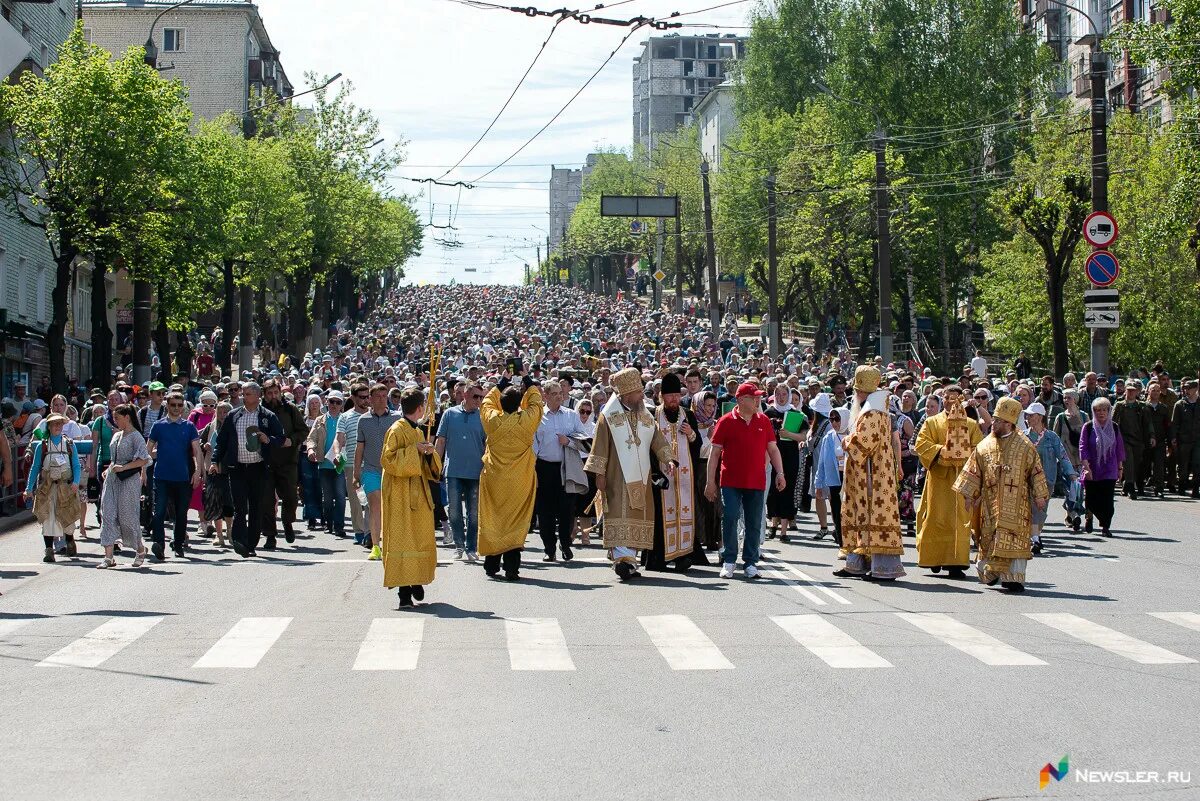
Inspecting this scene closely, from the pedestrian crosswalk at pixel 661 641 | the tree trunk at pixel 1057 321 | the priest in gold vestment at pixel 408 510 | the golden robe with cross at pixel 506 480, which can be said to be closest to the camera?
the pedestrian crosswalk at pixel 661 641

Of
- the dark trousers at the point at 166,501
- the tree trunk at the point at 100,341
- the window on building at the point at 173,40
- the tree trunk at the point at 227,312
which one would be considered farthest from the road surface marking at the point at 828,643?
the window on building at the point at 173,40

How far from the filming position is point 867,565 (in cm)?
1572

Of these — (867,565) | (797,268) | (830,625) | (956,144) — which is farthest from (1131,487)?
(797,268)

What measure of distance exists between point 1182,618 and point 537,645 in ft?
16.3

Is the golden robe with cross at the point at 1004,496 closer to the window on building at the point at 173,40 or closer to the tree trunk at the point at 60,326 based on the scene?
the tree trunk at the point at 60,326

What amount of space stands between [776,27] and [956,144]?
14.3m

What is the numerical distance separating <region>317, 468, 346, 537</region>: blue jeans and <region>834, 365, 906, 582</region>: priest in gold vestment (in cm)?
746

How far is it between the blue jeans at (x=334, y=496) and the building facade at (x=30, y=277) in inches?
775

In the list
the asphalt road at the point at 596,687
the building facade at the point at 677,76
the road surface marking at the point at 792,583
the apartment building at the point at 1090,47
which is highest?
the building facade at the point at 677,76

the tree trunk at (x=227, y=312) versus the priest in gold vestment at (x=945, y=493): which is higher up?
the tree trunk at (x=227, y=312)

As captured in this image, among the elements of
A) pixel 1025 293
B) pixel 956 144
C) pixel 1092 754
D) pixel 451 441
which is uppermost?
pixel 956 144

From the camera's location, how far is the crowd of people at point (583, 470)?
14883 millimetres

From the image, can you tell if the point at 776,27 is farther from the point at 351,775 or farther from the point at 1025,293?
the point at 351,775

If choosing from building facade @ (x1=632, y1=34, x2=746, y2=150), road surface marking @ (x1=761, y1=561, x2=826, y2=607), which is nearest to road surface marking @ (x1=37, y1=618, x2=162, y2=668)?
road surface marking @ (x1=761, y1=561, x2=826, y2=607)
